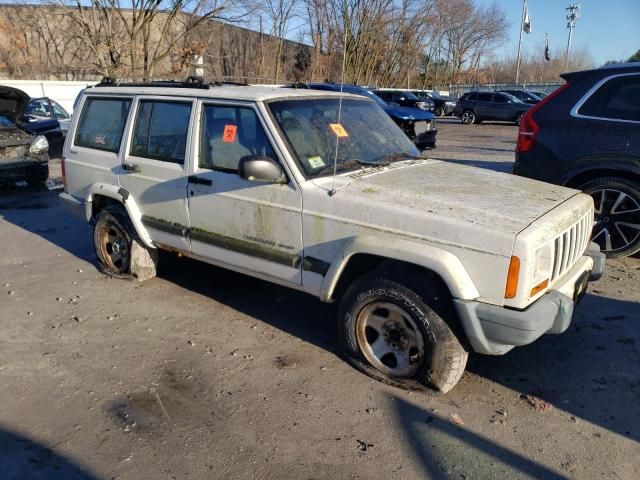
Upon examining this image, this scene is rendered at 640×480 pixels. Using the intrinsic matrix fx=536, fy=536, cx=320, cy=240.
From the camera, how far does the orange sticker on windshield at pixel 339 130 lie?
3993mm

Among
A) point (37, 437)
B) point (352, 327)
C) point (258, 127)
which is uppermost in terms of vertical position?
point (258, 127)

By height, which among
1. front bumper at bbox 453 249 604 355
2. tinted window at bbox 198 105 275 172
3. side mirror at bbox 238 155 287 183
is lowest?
front bumper at bbox 453 249 604 355

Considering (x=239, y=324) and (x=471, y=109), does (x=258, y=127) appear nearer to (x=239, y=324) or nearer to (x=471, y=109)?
(x=239, y=324)

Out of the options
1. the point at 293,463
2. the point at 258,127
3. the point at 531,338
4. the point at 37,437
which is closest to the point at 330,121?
the point at 258,127

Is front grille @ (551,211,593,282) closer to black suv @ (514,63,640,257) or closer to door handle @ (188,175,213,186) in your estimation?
black suv @ (514,63,640,257)

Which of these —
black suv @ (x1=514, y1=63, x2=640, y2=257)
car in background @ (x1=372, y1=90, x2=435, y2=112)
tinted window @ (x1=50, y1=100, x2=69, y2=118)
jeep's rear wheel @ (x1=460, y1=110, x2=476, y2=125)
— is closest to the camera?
black suv @ (x1=514, y1=63, x2=640, y2=257)

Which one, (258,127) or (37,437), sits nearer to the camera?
(37,437)

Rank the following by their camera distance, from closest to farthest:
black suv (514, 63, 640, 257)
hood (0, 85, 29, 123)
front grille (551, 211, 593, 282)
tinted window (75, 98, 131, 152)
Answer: front grille (551, 211, 593, 282) → tinted window (75, 98, 131, 152) → black suv (514, 63, 640, 257) → hood (0, 85, 29, 123)

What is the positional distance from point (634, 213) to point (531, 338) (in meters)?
3.34

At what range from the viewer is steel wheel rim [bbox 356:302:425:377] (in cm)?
334

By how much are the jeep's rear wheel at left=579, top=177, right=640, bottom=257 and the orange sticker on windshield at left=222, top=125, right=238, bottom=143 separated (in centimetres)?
373

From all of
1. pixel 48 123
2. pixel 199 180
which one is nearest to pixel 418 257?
pixel 199 180

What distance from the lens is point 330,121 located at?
4066mm

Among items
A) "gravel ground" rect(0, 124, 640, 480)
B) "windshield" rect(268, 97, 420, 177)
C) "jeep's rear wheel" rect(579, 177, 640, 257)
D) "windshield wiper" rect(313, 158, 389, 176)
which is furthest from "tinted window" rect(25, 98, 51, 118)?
"jeep's rear wheel" rect(579, 177, 640, 257)
